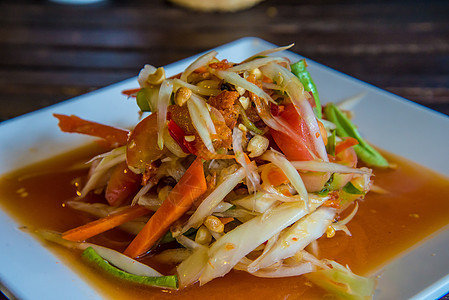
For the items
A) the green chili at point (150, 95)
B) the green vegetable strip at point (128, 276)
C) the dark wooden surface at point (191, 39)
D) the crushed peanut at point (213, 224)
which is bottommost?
the dark wooden surface at point (191, 39)

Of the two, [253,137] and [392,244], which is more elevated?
[253,137]

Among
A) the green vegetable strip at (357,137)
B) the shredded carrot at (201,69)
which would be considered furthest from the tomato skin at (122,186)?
the green vegetable strip at (357,137)

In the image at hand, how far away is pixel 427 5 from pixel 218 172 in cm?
423

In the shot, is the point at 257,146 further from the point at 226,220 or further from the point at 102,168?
the point at 102,168

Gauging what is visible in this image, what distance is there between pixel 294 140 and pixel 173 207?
0.52 metres

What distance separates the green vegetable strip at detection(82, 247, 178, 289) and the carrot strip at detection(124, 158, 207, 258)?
0.41 feet

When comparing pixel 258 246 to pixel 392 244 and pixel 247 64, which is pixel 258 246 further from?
pixel 247 64

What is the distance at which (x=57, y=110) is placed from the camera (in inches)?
113

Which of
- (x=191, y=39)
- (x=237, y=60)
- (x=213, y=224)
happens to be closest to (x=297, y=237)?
(x=213, y=224)

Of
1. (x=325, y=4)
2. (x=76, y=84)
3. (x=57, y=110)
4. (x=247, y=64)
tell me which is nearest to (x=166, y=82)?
(x=247, y=64)

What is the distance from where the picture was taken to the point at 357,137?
2.67 meters

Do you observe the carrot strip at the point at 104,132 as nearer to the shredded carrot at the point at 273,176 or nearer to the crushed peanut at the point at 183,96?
the crushed peanut at the point at 183,96

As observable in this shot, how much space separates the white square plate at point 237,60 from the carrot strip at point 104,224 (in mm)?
119

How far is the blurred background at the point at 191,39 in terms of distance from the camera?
389 centimetres
